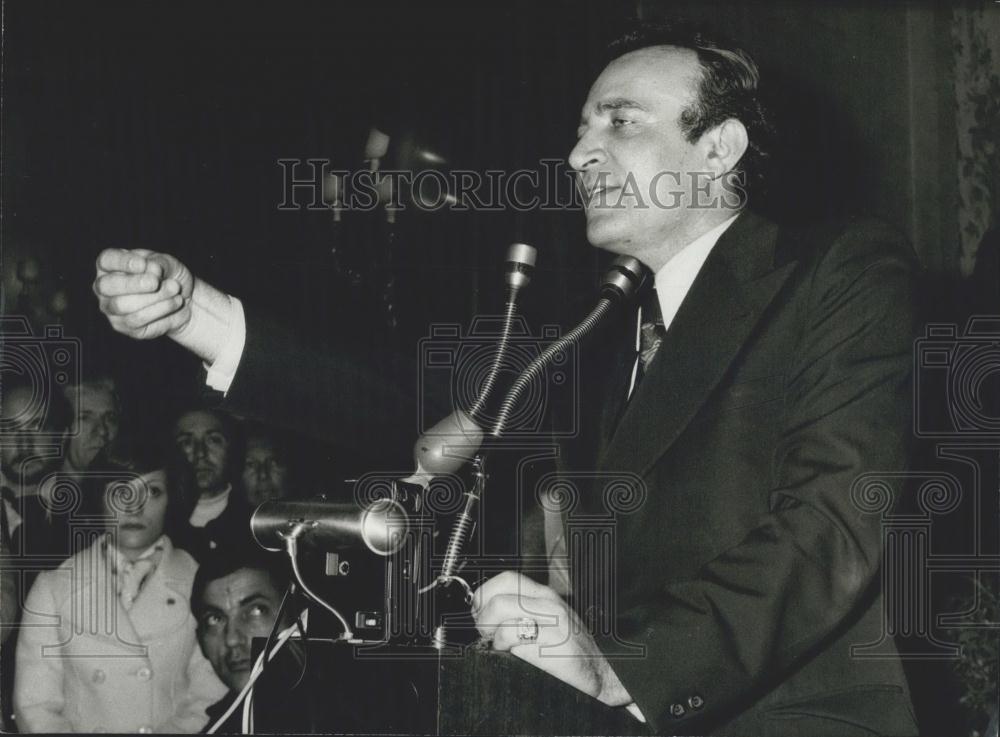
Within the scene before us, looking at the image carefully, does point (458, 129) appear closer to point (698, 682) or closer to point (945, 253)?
point (945, 253)

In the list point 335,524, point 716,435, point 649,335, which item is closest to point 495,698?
point 335,524

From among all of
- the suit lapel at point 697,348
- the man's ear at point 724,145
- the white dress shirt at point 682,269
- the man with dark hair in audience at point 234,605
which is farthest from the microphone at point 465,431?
the man with dark hair in audience at point 234,605

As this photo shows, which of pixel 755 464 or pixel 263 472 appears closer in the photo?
pixel 755 464

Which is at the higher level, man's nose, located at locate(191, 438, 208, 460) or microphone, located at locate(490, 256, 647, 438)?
microphone, located at locate(490, 256, 647, 438)

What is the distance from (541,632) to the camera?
93 cm

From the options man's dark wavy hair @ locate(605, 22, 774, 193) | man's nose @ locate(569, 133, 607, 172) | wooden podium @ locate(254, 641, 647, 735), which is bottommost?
wooden podium @ locate(254, 641, 647, 735)

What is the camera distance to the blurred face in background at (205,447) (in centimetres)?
263

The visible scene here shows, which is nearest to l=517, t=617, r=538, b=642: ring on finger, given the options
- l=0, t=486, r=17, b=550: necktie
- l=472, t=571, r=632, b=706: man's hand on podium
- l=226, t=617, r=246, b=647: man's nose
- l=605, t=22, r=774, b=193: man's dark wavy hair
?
l=472, t=571, r=632, b=706: man's hand on podium

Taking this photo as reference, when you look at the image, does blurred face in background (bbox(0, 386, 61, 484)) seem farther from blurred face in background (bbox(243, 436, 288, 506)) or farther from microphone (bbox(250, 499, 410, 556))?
microphone (bbox(250, 499, 410, 556))

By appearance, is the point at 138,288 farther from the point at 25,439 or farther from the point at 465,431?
the point at 25,439

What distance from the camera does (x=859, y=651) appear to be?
124 cm

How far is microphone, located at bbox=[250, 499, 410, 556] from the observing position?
0.98m

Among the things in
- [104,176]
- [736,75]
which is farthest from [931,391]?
[104,176]

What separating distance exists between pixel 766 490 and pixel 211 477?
178 cm
